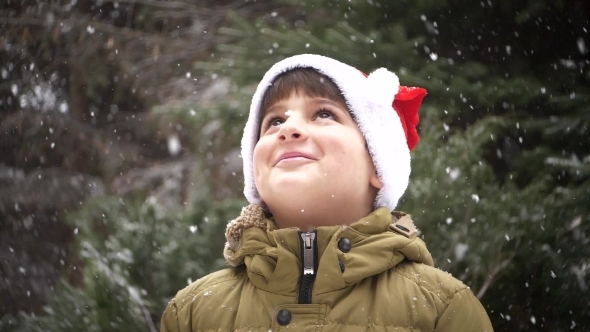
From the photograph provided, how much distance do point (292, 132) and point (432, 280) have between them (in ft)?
2.32

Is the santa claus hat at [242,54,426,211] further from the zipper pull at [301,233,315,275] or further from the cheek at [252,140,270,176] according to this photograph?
the zipper pull at [301,233,315,275]

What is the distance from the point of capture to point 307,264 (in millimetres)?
2090

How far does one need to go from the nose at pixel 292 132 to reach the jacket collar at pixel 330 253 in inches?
12.4

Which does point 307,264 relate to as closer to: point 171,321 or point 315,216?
point 315,216

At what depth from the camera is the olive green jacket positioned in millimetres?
2010

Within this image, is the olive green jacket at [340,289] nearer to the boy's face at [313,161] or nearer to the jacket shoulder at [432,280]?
the jacket shoulder at [432,280]

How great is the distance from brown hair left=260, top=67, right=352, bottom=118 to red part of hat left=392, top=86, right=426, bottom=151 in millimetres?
365

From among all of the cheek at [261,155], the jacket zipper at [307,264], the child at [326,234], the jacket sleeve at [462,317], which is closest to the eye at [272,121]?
the child at [326,234]

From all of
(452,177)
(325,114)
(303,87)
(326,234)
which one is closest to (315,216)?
(326,234)

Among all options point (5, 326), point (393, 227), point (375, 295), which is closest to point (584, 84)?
point (393, 227)

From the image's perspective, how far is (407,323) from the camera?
200cm

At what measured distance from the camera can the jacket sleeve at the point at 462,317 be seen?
6.56ft

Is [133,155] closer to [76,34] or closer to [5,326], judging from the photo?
[76,34]

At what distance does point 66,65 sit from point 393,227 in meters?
6.67
